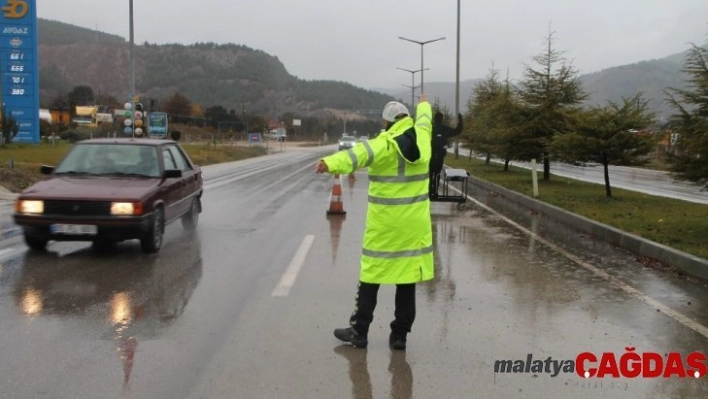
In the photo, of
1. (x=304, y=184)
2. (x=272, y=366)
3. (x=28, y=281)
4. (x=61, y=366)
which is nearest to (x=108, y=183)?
(x=28, y=281)

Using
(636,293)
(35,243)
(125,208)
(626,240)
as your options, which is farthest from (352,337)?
(626,240)

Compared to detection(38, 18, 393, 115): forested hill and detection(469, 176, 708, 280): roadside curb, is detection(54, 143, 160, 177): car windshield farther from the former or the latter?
detection(38, 18, 393, 115): forested hill

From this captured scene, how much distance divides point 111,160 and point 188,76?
14914 centimetres

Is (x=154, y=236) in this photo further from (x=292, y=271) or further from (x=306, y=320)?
(x=306, y=320)

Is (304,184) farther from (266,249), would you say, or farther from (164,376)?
(164,376)

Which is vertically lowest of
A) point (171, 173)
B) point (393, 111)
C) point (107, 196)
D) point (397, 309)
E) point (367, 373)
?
point (367, 373)

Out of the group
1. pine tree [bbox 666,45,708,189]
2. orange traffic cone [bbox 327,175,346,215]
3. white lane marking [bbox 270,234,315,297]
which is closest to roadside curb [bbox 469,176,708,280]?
pine tree [bbox 666,45,708,189]

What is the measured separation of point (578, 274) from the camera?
25.6 feet

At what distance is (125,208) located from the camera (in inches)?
310

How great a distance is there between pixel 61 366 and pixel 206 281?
267 centimetres

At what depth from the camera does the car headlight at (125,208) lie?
7.85 m

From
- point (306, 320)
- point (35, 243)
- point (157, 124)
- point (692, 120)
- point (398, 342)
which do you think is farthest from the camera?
point (157, 124)

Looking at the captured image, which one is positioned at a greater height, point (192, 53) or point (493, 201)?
point (192, 53)

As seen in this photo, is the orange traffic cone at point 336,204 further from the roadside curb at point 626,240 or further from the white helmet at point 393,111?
the white helmet at point 393,111
